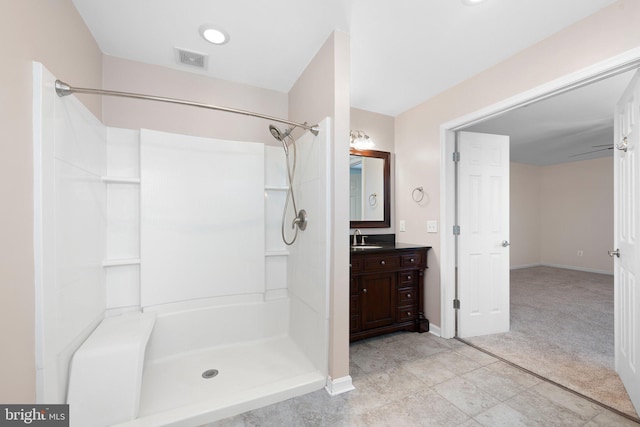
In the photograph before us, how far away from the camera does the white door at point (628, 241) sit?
5.04 ft

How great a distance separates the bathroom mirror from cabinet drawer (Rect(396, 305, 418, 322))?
91 cm

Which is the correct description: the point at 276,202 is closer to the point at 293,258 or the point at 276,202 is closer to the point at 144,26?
the point at 293,258

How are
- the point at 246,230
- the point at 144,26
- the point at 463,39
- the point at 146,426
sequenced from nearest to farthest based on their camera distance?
the point at 146,426
the point at 144,26
the point at 463,39
the point at 246,230

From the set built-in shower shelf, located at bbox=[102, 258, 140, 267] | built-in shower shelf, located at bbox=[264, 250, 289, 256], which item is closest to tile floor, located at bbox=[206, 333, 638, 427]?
built-in shower shelf, located at bbox=[264, 250, 289, 256]

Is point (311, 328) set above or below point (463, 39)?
below

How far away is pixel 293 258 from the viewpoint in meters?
2.35

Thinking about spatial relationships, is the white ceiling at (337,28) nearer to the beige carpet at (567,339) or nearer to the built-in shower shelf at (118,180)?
the built-in shower shelf at (118,180)

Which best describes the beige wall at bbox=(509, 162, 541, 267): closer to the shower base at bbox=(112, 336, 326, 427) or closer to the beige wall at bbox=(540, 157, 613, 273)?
the beige wall at bbox=(540, 157, 613, 273)

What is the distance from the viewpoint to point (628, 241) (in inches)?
66.4

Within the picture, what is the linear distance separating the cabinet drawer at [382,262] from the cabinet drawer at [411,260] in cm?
7

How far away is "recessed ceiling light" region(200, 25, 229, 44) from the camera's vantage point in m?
1.77

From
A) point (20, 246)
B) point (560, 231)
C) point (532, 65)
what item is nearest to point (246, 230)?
point (20, 246)

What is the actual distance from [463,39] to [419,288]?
2163 mm

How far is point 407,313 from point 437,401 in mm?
1006
